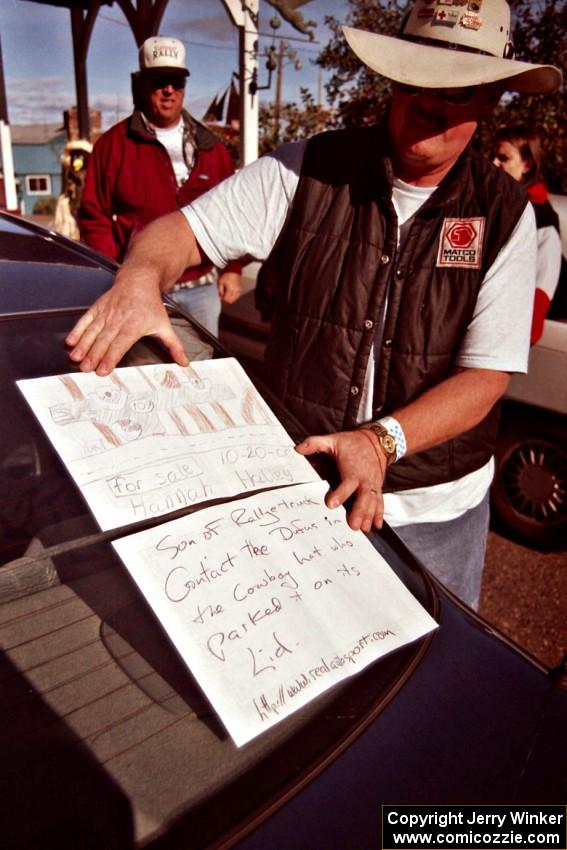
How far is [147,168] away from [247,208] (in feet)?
6.94

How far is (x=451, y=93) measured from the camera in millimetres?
1409

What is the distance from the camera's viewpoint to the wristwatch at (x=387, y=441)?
138 centimetres

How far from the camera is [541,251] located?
2.94m

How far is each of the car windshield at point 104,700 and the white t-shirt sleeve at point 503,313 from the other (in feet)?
1.69

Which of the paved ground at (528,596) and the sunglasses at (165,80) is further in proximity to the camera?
the sunglasses at (165,80)

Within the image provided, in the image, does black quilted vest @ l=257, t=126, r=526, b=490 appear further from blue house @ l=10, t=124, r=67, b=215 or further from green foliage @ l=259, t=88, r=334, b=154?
blue house @ l=10, t=124, r=67, b=215

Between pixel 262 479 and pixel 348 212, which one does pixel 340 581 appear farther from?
pixel 348 212

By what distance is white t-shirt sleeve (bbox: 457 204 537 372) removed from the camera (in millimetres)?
1534

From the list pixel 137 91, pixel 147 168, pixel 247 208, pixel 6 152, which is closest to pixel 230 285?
pixel 147 168

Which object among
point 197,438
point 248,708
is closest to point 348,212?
point 197,438

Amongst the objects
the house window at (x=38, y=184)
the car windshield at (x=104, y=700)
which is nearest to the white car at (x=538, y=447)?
the car windshield at (x=104, y=700)

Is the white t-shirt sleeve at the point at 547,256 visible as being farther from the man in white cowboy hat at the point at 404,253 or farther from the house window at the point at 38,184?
the house window at the point at 38,184

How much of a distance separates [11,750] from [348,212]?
122 cm

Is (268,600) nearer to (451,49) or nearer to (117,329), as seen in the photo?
(117,329)
